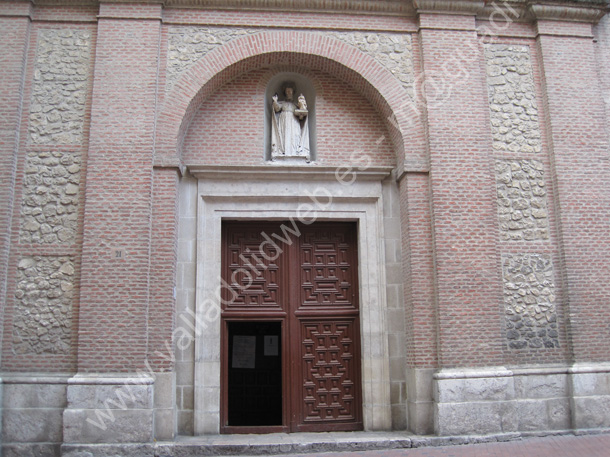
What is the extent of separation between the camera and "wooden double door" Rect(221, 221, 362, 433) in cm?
845

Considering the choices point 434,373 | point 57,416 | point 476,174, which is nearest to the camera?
point 57,416

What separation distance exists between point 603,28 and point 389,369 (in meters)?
6.88

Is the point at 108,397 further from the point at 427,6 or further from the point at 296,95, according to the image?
the point at 427,6

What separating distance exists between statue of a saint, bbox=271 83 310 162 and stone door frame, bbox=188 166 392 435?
44 cm

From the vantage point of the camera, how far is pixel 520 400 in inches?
311

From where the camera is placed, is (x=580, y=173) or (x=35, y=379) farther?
(x=580, y=173)

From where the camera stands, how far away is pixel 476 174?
27.5 ft

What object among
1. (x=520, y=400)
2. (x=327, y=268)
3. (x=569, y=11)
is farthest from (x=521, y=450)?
(x=569, y=11)

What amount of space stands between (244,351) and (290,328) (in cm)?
95

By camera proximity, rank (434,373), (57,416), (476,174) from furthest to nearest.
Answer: (476,174) < (434,373) < (57,416)

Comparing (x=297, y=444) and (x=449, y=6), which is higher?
(x=449, y=6)

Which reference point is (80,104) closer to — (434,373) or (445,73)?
(445,73)

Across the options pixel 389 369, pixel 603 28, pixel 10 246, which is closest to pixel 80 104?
pixel 10 246

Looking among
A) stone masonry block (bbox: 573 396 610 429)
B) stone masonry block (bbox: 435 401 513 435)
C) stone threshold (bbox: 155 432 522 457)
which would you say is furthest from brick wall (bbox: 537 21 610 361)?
stone threshold (bbox: 155 432 522 457)
